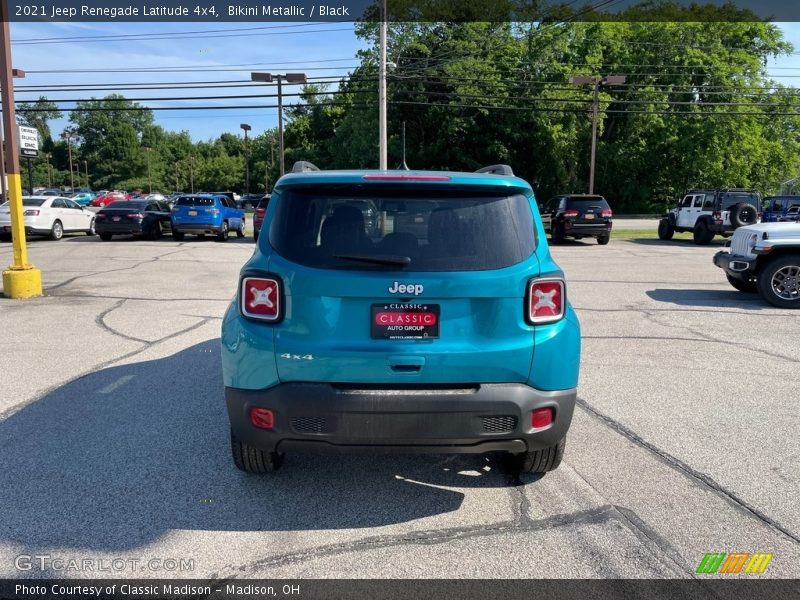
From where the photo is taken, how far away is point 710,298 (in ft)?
37.0

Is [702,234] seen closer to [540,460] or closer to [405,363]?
[540,460]

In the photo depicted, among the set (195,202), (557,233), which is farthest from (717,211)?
(195,202)

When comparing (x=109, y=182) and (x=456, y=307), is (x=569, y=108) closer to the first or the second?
(x=456, y=307)

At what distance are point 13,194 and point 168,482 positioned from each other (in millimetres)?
8269

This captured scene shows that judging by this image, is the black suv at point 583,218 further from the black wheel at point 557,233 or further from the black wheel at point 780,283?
the black wheel at point 780,283

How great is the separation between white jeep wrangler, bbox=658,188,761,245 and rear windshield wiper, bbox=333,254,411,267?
20.9 m

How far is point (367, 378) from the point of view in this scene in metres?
3.30

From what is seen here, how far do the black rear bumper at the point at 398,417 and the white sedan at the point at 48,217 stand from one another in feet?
72.4

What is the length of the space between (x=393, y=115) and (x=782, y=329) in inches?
1735

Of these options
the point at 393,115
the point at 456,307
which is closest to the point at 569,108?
the point at 393,115

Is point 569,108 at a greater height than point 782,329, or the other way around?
point 569,108

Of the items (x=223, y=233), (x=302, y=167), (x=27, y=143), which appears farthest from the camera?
(x=223, y=233)

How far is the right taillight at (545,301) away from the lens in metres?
3.42

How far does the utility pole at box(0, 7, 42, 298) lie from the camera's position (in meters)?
9.97
